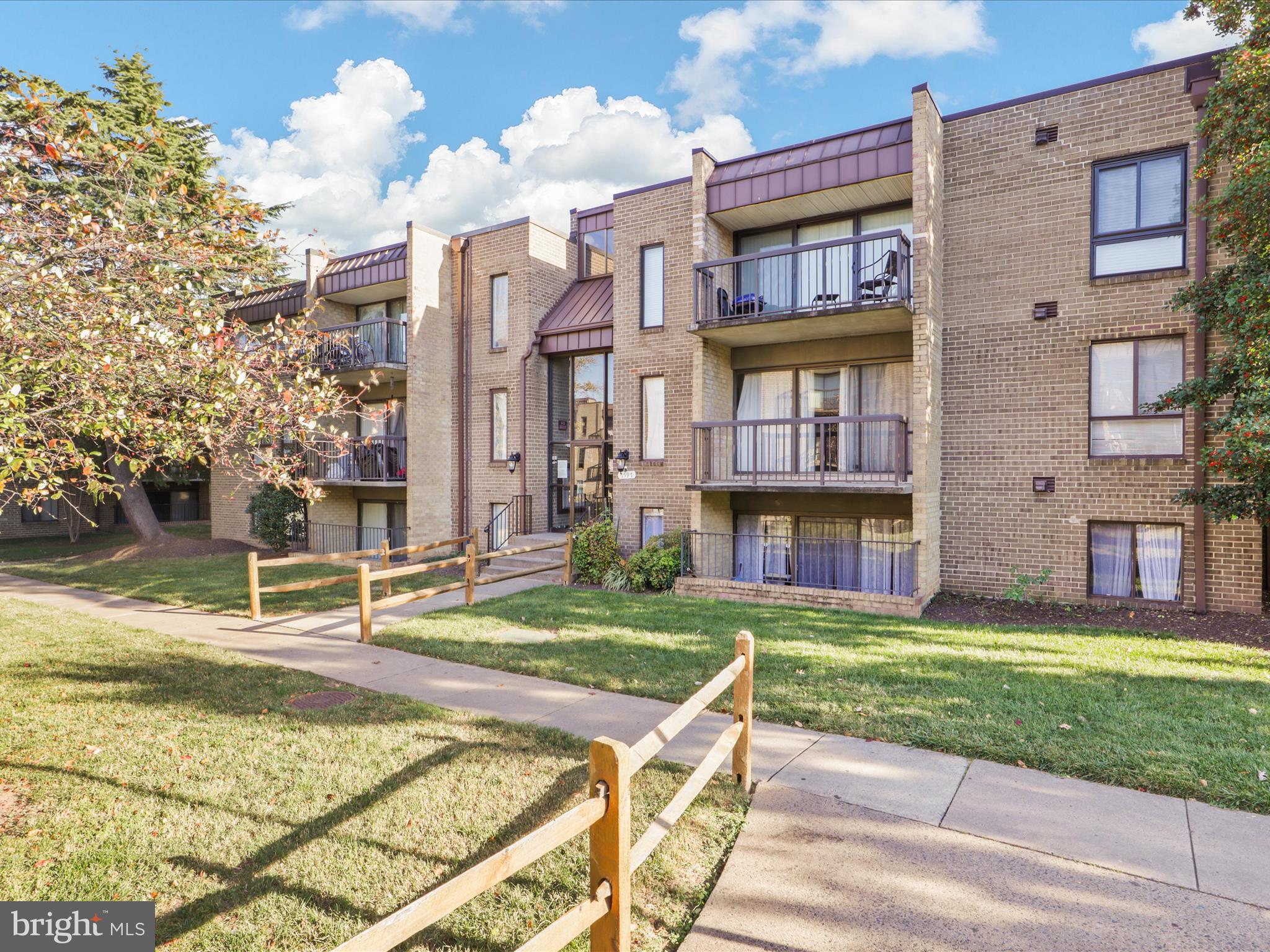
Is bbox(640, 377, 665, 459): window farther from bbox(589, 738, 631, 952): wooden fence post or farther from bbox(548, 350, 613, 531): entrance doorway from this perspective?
bbox(589, 738, 631, 952): wooden fence post

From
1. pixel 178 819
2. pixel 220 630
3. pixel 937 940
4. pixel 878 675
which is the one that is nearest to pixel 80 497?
pixel 220 630

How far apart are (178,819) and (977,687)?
6.71m

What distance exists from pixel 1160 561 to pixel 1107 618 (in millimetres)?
1432

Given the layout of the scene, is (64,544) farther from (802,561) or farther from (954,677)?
(954,677)

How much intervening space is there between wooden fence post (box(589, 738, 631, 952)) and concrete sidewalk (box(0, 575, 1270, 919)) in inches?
56.4

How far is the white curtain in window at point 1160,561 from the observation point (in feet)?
33.6

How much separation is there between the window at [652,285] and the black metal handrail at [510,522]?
521 centimetres

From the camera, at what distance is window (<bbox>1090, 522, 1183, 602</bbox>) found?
10258 millimetres

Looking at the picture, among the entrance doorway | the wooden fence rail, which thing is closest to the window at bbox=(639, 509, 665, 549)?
the entrance doorway

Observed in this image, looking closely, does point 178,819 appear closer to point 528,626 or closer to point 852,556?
point 528,626

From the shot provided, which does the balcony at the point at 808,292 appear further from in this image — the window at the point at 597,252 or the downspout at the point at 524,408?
the window at the point at 597,252

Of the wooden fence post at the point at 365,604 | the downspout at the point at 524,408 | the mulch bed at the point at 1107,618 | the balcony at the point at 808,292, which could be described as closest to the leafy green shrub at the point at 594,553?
the downspout at the point at 524,408

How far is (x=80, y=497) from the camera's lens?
26.2 m

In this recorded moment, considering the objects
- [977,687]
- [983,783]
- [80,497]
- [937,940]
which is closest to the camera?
[937,940]
